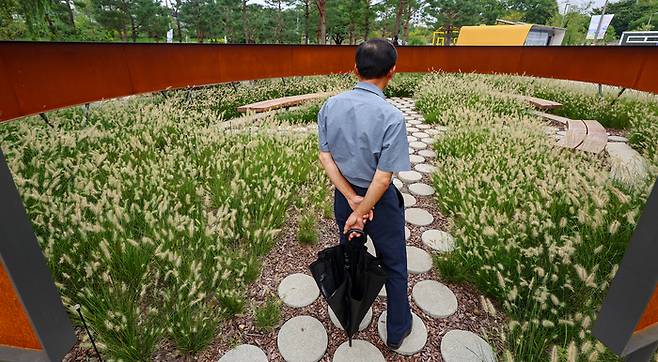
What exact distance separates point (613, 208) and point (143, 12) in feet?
129

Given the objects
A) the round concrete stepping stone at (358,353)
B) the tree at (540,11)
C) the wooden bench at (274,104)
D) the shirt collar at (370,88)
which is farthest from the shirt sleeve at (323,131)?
the tree at (540,11)

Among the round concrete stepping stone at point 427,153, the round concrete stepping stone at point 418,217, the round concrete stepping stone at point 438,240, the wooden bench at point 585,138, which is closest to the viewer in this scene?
the round concrete stepping stone at point 438,240

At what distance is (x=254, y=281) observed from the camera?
286 centimetres

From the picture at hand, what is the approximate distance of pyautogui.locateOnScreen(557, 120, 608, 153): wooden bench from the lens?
5.25m

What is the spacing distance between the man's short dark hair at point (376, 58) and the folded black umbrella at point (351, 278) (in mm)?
931

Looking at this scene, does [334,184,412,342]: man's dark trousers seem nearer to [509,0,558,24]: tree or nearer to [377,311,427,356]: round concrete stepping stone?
[377,311,427,356]: round concrete stepping stone

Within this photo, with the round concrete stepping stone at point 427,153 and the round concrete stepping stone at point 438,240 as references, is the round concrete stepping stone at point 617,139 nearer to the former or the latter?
the round concrete stepping stone at point 427,153

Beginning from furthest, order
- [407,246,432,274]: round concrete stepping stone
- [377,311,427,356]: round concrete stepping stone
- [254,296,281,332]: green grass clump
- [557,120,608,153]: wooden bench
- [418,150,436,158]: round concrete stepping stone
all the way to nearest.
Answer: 1. [418,150,436,158]: round concrete stepping stone
2. [557,120,608,153]: wooden bench
3. [407,246,432,274]: round concrete stepping stone
4. [254,296,281,332]: green grass clump
5. [377,311,427,356]: round concrete stepping stone

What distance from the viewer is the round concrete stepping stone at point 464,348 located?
2188 millimetres

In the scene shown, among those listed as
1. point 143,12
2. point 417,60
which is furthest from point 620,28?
point 143,12

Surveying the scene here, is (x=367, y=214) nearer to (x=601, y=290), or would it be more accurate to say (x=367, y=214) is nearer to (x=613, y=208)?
(x=601, y=290)

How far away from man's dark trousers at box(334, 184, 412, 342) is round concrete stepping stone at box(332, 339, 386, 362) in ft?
0.46

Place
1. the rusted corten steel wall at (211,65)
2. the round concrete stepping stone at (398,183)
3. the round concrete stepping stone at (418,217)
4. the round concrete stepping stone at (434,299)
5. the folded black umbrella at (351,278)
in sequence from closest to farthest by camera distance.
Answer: the folded black umbrella at (351,278), the round concrete stepping stone at (434,299), the round concrete stepping stone at (418,217), the round concrete stepping stone at (398,183), the rusted corten steel wall at (211,65)

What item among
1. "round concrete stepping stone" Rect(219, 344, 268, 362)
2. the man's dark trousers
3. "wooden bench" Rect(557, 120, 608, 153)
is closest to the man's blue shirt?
the man's dark trousers
